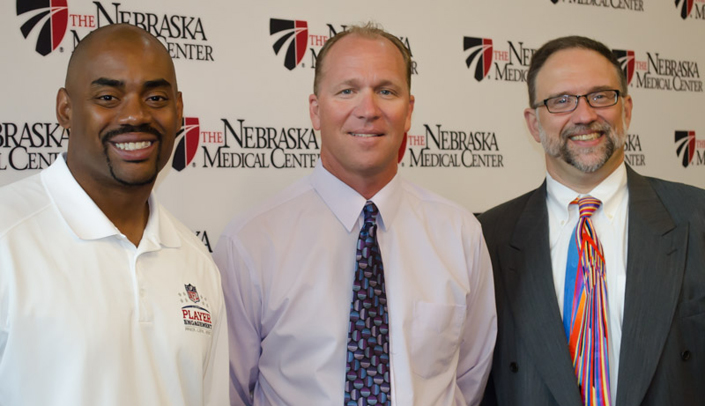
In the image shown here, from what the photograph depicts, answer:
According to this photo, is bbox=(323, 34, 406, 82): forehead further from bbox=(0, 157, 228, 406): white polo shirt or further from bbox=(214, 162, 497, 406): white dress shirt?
bbox=(0, 157, 228, 406): white polo shirt

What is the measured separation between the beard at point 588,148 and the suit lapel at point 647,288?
16 cm

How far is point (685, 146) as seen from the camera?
354 centimetres

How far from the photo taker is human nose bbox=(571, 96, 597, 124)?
84.3 inches

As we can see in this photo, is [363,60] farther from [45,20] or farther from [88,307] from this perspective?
[45,20]

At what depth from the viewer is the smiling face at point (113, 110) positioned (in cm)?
143

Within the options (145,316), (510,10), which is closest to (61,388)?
(145,316)

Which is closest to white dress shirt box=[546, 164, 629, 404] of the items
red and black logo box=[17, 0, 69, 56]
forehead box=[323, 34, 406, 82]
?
forehead box=[323, 34, 406, 82]

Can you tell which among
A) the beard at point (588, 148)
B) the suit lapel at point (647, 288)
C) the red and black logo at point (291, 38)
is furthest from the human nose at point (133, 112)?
the suit lapel at point (647, 288)

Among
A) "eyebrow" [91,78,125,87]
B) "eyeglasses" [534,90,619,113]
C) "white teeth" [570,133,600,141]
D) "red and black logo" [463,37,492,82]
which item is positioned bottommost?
"white teeth" [570,133,600,141]

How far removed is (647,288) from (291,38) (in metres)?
1.61

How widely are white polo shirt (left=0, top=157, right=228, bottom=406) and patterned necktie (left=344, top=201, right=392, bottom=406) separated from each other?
0.43 metres

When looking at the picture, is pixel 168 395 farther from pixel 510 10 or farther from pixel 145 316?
pixel 510 10

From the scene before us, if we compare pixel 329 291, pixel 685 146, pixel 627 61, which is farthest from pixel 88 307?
pixel 685 146

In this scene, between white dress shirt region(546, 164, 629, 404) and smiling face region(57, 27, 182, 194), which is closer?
smiling face region(57, 27, 182, 194)
